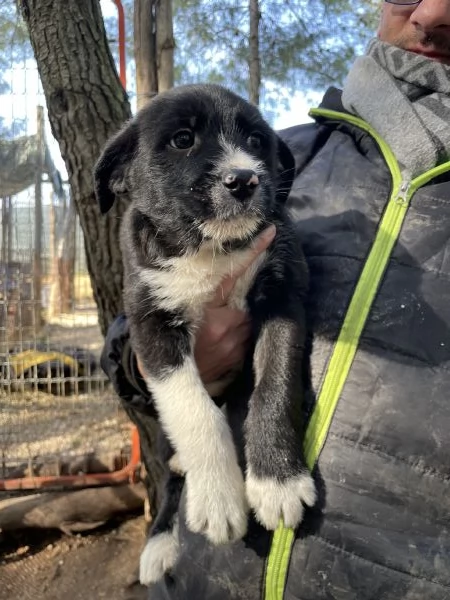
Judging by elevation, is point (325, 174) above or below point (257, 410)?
above

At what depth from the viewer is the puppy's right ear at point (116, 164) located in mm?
1884

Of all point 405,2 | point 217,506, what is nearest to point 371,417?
point 217,506

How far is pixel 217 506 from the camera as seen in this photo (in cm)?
149

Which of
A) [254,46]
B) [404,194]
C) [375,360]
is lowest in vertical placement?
[375,360]

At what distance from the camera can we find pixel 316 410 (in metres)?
1.39

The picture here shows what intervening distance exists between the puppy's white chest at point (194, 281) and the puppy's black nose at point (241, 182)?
28cm

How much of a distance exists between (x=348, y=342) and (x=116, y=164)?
1.01m

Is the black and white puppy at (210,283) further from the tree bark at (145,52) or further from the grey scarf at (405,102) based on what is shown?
the tree bark at (145,52)

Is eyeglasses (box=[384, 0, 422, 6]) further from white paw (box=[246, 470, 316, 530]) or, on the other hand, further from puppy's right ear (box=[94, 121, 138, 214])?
white paw (box=[246, 470, 316, 530])

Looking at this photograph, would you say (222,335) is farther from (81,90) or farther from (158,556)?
(81,90)

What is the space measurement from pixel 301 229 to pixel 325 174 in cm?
17

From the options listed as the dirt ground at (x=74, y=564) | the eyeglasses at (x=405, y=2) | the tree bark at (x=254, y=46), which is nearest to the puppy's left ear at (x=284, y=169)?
the eyeglasses at (x=405, y=2)

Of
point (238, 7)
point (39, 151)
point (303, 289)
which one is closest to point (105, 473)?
point (39, 151)

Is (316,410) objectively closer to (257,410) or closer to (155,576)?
(257,410)
